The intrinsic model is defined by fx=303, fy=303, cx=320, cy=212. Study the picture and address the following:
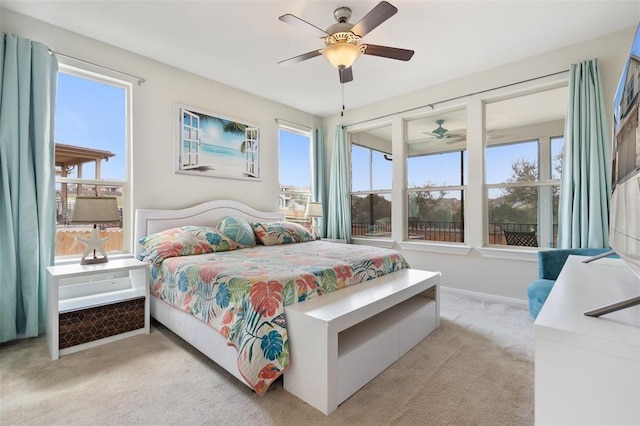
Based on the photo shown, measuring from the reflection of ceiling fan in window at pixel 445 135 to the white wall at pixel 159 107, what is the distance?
250 centimetres

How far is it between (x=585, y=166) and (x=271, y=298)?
10.4ft

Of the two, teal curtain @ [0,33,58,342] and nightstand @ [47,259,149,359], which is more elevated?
teal curtain @ [0,33,58,342]

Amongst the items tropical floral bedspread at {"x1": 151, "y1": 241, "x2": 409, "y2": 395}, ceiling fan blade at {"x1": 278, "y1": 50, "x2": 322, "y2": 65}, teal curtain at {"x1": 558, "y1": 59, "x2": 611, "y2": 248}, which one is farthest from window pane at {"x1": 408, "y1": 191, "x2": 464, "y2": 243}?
ceiling fan blade at {"x1": 278, "y1": 50, "x2": 322, "y2": 65}

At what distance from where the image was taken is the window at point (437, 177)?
4.01 meters

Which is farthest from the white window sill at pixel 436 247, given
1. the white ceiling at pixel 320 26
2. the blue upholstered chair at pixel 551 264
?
the white ceiling at pixel 320 26

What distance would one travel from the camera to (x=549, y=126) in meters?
3.38

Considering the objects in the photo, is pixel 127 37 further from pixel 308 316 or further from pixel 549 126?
pixel 549 126

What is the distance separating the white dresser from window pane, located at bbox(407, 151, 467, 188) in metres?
3.43

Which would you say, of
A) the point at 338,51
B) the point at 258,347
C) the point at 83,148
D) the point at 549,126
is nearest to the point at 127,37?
the point at 83,148

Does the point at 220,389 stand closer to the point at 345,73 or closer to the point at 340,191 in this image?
the point at 345,73

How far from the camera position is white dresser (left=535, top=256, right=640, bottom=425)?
2.09ft

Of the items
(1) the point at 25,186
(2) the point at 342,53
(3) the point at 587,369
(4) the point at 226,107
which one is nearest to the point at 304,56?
(2) the point at 342,53

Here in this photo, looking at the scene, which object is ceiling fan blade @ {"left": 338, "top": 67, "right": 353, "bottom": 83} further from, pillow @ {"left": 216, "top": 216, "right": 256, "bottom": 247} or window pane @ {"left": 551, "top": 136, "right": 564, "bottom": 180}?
window pane @ {"left": 551, "top": 136, "right": 564, "bottom": 180}

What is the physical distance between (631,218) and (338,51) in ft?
6.77
